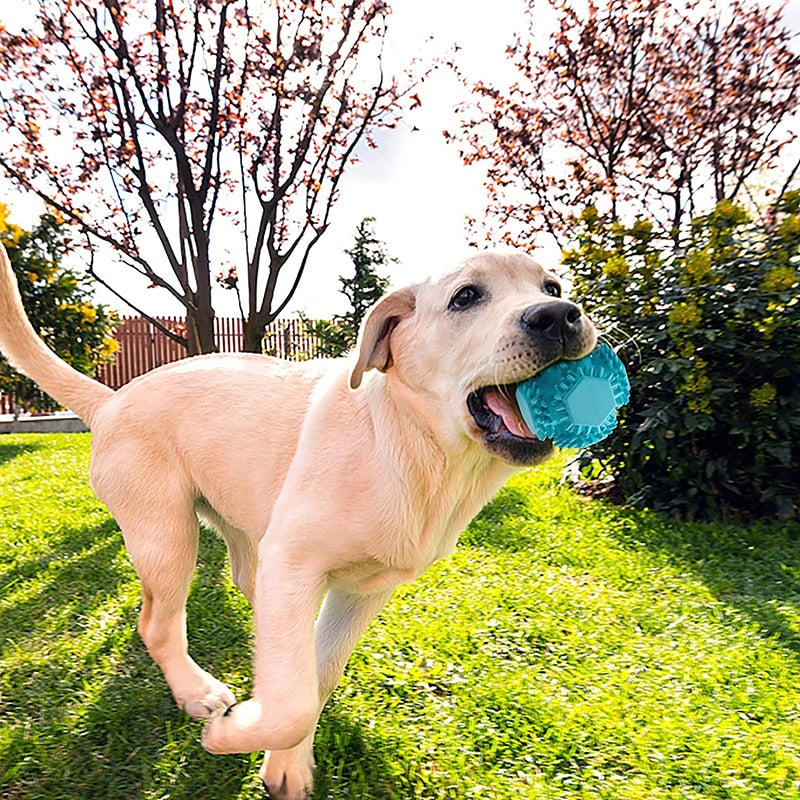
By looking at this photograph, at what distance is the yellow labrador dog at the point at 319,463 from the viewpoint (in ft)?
5.85

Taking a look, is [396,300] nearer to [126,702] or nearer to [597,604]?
[126,702]

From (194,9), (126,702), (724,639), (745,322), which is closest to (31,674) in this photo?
(126,702)

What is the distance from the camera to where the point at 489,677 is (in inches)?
108

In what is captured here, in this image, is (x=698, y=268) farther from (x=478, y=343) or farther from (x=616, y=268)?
(x=478, y=343)

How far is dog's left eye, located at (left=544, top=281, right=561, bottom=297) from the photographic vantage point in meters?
2.11

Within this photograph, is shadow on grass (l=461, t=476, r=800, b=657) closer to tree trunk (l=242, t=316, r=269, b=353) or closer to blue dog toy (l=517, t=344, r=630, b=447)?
blue dog toy (l=517, t=344, r=630, b=447)

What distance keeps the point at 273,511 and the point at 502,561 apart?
8.07 ft

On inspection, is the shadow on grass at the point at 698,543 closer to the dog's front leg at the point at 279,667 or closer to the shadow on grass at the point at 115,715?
the shadow on grass at the point at 115,715

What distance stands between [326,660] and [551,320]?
4.36 ft

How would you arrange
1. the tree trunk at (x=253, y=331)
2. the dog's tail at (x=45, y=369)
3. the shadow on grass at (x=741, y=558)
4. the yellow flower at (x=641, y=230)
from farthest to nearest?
the tree trunk at (x=253, y=331)
the yellow flower at (x=641, y=230)
the shadow on grass at (x=741, y=558)
the dog's tail at (x=45, y=369)

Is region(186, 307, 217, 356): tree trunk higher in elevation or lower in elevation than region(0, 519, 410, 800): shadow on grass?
higher

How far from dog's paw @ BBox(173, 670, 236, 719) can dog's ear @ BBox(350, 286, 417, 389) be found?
1.26m

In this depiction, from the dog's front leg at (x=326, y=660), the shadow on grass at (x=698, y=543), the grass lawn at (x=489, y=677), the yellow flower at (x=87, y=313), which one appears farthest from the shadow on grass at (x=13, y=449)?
the dog's front leg at (x=326, y=660)

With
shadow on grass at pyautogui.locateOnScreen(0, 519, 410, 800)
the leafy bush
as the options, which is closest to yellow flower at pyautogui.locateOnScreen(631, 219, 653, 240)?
the leafy bush
